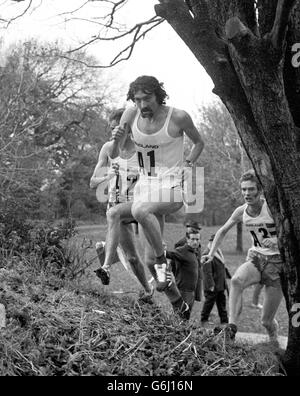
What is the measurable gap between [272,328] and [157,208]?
7.75ft

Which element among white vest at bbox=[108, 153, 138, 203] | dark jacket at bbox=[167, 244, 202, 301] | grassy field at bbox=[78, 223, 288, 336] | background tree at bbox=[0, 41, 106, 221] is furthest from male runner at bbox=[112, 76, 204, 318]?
background tree at bbox=[0, 41, 106, 221]

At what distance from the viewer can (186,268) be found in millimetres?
7164

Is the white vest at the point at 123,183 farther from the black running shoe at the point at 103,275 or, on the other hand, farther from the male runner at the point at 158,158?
the black running shoe at the point at 103,275

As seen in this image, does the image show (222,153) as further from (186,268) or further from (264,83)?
(264,83)

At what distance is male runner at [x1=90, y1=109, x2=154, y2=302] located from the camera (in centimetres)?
590

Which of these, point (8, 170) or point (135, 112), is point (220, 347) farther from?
point (8, 170)

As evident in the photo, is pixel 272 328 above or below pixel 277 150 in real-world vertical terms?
below

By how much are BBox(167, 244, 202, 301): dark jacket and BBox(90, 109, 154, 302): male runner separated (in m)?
0.87

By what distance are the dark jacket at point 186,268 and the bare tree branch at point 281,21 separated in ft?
12.0

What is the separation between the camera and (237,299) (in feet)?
20.4

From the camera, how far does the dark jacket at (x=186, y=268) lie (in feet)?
23.1

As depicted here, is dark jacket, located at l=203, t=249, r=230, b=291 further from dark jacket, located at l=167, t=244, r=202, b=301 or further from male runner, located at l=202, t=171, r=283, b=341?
male runner, located at l=202, t=171, r=283, b=341

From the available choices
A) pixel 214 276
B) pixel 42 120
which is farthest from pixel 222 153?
pixel 214 276
